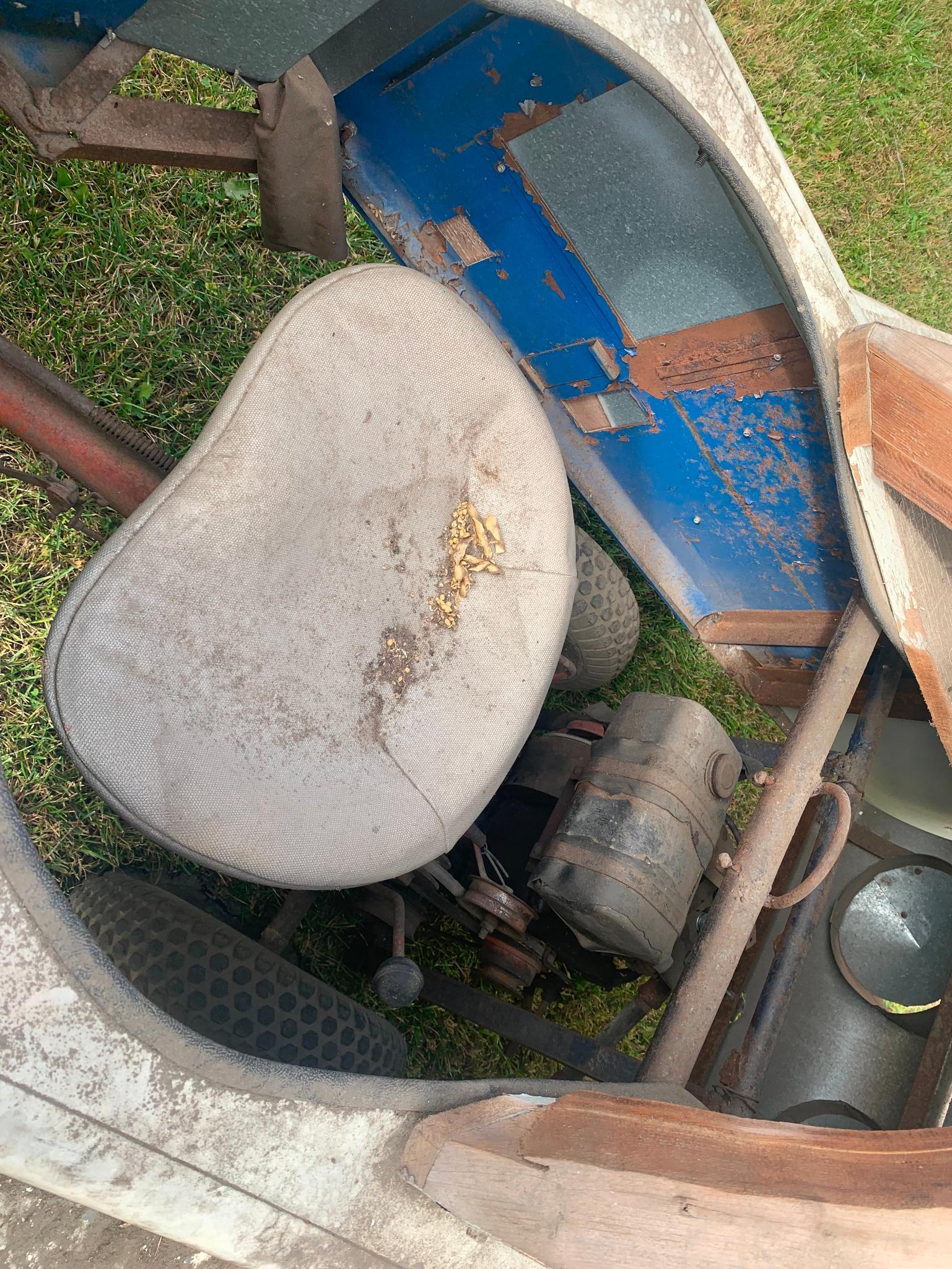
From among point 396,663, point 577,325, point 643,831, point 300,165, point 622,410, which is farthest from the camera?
point 622,410

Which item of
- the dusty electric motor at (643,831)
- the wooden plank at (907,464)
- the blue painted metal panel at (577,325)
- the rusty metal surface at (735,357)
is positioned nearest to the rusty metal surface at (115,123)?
the blue painted metal panel at (577,325)

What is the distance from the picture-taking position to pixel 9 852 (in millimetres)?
855

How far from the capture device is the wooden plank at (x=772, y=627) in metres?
2.08

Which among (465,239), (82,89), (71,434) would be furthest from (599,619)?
(82,89)

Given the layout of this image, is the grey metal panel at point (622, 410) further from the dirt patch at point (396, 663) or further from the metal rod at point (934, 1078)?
the metal rod at point (934, 1078)

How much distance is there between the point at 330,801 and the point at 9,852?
57 centimetres

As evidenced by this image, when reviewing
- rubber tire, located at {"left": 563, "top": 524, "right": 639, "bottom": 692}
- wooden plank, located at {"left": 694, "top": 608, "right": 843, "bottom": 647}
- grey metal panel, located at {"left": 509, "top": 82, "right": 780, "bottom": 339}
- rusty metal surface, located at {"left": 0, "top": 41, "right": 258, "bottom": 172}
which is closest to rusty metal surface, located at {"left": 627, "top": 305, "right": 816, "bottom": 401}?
grey metal panel, located at {"left": 509, "top": 82, "right": 780, "bottom": 339}

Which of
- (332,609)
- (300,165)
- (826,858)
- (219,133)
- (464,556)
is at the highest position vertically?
(219,133)

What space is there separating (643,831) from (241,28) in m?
1.44

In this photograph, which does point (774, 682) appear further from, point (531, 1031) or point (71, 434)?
point (71, 434)

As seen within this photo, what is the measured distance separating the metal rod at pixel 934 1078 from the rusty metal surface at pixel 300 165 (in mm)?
1776

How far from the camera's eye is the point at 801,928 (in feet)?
5.99

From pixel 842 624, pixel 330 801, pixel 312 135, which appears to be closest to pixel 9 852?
pixel 330 801

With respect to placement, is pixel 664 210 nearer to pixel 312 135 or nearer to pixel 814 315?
pixel 814 315
